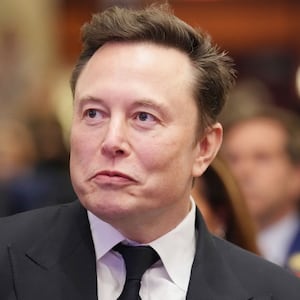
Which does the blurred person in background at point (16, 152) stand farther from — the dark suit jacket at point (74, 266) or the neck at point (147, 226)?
the neck at point (147, 226)

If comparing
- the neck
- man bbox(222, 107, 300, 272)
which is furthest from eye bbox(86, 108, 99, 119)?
man bbox(222, 107, 300, 272)

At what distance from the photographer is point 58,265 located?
10.1 ft

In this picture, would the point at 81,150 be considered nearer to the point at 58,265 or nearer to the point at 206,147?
the point at 58,265

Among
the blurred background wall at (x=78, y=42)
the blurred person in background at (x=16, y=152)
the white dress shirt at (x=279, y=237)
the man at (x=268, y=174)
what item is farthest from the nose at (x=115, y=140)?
the blurred background wall at (x=78, y=42)

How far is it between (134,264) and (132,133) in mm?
401

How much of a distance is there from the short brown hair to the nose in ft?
0.97

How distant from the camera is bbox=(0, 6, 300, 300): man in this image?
9.73 ft

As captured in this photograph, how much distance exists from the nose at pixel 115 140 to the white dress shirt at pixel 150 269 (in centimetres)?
29

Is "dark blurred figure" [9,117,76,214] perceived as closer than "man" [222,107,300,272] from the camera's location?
No

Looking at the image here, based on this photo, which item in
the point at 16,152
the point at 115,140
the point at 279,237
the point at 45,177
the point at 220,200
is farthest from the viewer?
the point at 16,152

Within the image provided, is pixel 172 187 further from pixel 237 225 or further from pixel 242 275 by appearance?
pixel 237 225

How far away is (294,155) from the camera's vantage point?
603cm

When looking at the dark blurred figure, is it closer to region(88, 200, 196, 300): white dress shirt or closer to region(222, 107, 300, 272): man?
region(222, 107, 300, 272): man

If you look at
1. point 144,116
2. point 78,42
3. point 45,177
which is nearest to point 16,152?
point 45,177
